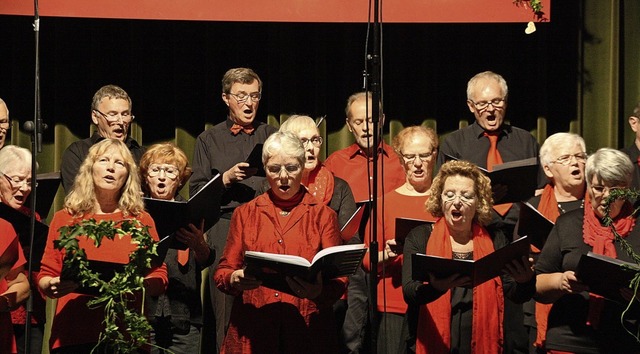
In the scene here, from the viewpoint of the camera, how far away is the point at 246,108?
570 centimetres

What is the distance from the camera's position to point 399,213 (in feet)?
16.9

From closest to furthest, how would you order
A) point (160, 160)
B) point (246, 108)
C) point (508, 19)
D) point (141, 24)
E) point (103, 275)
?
point (103, 275), point (160, 160), point (246, 108), point (508, 19), point (141, 24)

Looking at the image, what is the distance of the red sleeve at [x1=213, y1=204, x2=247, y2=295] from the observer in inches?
173

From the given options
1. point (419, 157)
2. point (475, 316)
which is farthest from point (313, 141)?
point (475, 316)

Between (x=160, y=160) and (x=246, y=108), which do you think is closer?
(x=160, y=160)

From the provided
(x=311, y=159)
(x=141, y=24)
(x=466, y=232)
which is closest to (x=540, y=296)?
(x=466, y=232)

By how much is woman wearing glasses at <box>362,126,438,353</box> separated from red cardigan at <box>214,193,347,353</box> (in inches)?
22.6

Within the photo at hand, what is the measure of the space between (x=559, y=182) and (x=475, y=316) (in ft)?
3.01

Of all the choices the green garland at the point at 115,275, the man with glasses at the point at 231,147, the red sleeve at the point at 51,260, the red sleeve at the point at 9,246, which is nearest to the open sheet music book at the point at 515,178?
→ the man with glasses at the point at 231,147

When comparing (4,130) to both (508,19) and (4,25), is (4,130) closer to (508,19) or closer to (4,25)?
(4,25)

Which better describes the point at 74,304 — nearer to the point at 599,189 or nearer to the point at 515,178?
the point at 515,178

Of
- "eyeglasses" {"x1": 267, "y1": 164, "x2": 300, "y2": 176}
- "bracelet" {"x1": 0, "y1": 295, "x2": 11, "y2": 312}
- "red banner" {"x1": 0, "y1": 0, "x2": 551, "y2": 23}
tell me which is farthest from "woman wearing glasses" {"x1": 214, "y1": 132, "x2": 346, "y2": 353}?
"red banner" {"x1": 0, "y1": 0, "x2": 551, "y2": 23}

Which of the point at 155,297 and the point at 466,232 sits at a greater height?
the point at 466,232

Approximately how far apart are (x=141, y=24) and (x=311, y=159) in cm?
186
